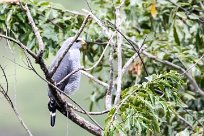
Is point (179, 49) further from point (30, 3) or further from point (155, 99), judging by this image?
point (155, 99)

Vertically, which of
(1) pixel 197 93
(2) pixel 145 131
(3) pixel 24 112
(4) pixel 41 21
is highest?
(4) pixel 41 21

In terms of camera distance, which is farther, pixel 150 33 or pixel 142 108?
pixel 150 33

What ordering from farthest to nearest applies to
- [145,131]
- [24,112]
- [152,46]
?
Result: [24,112] → [152,46] → [145,131]

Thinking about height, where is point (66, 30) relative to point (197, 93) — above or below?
above

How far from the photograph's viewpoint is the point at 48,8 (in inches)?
200

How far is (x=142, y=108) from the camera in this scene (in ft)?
10.5

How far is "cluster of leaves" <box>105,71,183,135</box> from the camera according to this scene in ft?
10.2

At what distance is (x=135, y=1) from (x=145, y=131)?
202 centimetres

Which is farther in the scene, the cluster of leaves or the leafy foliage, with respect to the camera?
the leafy foliage

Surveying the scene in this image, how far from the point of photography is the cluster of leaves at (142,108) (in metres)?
3.11

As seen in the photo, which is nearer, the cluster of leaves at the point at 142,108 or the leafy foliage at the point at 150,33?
the cluster of leaves at the point at 142,108

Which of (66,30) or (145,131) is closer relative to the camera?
(145,131)

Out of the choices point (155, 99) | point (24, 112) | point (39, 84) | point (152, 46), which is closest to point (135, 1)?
point (152, 46)

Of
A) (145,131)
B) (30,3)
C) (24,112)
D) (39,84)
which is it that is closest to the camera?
(145,131)
